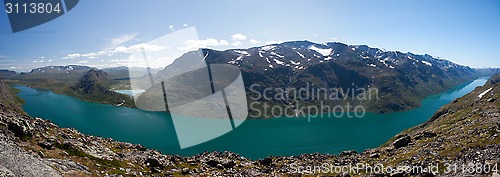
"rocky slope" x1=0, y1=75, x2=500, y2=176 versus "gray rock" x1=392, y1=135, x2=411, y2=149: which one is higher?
"rocky slope" x1=0, y1=75, x2=500, y2=176

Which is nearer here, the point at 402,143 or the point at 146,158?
the point at 146,158

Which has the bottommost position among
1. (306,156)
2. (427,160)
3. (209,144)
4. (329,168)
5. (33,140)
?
(209,144)

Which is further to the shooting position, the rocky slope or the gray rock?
the gray rock

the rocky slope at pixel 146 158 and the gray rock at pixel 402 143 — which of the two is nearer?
the rocky slope at pixel 146 158

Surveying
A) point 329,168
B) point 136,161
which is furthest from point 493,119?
point 136,161

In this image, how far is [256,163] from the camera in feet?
191

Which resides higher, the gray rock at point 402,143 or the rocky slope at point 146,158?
the rocky slope at point 146,158

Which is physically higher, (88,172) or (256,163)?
(88,172)

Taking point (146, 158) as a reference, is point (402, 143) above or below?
below

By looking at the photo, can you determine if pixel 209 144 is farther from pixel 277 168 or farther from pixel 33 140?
pixel 33 140

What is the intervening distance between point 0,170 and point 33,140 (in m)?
12.8

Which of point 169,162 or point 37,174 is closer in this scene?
point 37,174

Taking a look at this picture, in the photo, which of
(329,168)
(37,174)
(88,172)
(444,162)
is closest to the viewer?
(37,174)

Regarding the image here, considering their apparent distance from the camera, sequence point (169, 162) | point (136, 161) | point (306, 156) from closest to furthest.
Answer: point (136, 161) < point (169, 162) < point (306, 156)
